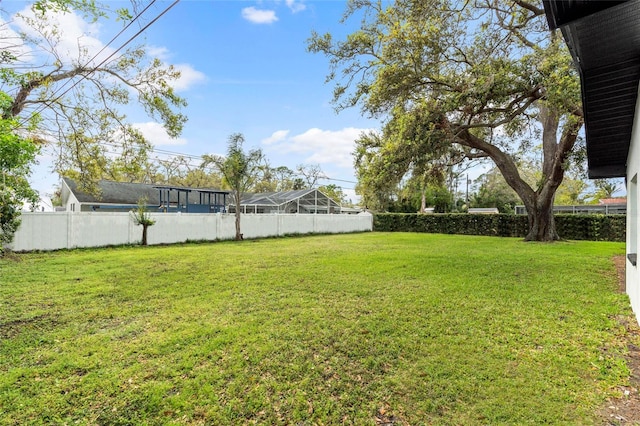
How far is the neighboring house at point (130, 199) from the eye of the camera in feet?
63.1

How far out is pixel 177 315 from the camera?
409 centimetres

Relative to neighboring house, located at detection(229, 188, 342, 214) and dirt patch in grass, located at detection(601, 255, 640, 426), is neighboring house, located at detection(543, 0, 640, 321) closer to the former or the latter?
dirt patch in grass, located at detection(601, 255, 640, 426)

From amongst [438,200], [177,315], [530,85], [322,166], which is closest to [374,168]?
[530,85]

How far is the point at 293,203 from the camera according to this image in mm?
23641

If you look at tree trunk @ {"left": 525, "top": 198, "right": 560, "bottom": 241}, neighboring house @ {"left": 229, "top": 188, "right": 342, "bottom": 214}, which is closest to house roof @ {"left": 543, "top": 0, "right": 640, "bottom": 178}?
tree trunk @ {"left": 525, "top": 198, "right": 560, "bottom": 241}

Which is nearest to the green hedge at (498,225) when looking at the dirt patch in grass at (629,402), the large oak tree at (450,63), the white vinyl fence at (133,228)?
the white vinyl fence at (133,228)

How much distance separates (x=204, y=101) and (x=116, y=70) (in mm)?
3698

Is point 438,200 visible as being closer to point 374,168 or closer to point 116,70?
point 374,168

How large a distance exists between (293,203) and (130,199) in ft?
35.3

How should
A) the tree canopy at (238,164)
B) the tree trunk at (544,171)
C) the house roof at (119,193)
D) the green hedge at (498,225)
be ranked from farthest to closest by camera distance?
the house roof at (119,193), the green hedge at (498,225), the tree canopy at (238,164), the tree trunk at (544,171)

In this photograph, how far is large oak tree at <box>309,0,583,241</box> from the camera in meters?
6.53

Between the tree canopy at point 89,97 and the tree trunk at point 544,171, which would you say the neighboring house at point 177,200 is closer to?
the tree canopy at point 89,97

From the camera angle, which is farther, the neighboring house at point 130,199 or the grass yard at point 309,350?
the neighboring house at point 130,199

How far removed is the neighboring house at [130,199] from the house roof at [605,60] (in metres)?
18.9
